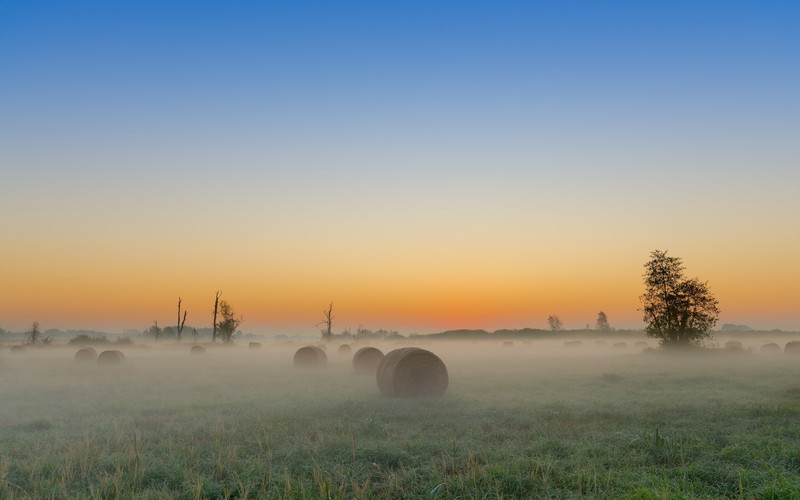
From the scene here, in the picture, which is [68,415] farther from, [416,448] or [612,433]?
[612,433]

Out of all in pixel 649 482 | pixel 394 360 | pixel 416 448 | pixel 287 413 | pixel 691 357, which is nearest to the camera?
pixel 649 482

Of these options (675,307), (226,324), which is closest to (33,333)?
(226,324)

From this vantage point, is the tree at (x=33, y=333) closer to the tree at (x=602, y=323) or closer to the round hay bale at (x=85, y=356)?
the round hay bale at (x=85, y=356)

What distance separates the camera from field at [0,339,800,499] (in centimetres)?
793

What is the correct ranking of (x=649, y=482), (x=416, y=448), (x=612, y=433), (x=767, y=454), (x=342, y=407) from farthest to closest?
1. (x=342, y=407)
2. (x=612, y=433)
3. (x=416, y=448)
4. (x=767, y=454)
5. (x=649, y=482)

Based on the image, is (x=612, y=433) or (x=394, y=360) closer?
(x=612, y=433)

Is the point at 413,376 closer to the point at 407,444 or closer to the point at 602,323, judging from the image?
the point at 407,444

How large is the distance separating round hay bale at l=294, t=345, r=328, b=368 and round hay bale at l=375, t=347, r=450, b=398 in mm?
15778

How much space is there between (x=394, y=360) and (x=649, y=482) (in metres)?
12.6

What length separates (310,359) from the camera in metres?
34.7

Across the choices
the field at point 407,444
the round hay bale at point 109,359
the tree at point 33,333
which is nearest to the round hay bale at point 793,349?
the field at point 407,444

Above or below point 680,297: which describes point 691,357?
below

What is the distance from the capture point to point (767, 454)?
31.0 feet

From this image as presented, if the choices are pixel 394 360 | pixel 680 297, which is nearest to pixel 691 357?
pixel 680 297
